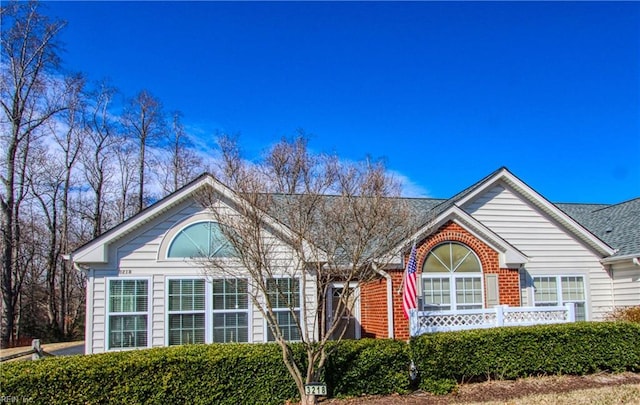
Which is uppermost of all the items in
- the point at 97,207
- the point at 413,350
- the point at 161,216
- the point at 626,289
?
the point at 97,207

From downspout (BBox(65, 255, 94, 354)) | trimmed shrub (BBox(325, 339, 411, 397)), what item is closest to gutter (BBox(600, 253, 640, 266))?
trimmed shrub (BBox(325, 339, 411, 397))

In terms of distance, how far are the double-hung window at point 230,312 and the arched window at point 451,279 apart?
4.96 m

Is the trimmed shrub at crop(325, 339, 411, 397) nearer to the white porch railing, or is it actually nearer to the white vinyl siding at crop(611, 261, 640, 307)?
the white porch railing

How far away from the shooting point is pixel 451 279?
14.4 meters

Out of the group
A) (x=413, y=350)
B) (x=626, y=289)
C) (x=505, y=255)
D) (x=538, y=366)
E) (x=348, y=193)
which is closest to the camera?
(x=348, y=193)

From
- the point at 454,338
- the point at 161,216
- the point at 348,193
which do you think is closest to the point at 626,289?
the point at 454,338

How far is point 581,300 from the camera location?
16.1 meters

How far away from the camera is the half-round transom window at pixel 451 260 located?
1430cm

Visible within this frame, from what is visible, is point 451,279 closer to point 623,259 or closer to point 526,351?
point 526,351

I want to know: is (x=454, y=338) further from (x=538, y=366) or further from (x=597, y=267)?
(x=597, y=267)

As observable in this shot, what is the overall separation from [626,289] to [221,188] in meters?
12.8

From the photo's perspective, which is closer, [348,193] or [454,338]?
[348,193]

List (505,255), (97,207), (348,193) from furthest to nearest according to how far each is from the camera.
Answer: (97,207) → (505,255) → (348,193)

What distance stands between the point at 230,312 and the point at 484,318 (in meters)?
6.18
